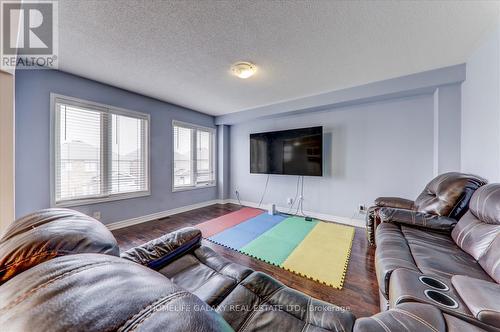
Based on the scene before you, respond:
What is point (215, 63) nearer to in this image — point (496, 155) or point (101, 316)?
point (101, 316)

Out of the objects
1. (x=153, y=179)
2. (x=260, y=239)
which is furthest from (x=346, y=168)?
(x=153, y=179)

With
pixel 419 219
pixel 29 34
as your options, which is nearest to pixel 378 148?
pixel 419 219

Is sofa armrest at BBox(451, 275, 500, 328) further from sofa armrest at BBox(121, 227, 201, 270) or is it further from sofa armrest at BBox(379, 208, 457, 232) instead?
sofa armrest at BBox(121, 227, 201, 270)

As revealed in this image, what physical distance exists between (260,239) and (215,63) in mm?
2413

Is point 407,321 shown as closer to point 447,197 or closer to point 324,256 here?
point 324,256

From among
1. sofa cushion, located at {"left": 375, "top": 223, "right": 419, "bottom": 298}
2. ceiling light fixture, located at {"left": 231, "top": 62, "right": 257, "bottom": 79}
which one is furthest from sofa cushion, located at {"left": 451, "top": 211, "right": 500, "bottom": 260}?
ceiling light fixture, located at {"left": 231, "top": 62, "right": 257, "bottom": 79}

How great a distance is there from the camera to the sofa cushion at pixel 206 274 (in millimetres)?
938

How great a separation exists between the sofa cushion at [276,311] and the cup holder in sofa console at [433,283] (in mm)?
507

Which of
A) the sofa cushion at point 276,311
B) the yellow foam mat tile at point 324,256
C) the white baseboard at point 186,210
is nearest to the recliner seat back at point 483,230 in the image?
the yellow foam mat tile at point 324,256

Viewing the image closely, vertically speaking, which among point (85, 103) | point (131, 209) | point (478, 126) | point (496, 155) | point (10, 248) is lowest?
point (131, 209)

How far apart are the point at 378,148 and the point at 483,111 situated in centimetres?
125

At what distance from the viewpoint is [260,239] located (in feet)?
8.86

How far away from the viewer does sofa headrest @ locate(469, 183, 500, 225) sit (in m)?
1.37

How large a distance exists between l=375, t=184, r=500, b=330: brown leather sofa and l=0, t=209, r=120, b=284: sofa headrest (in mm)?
1309
